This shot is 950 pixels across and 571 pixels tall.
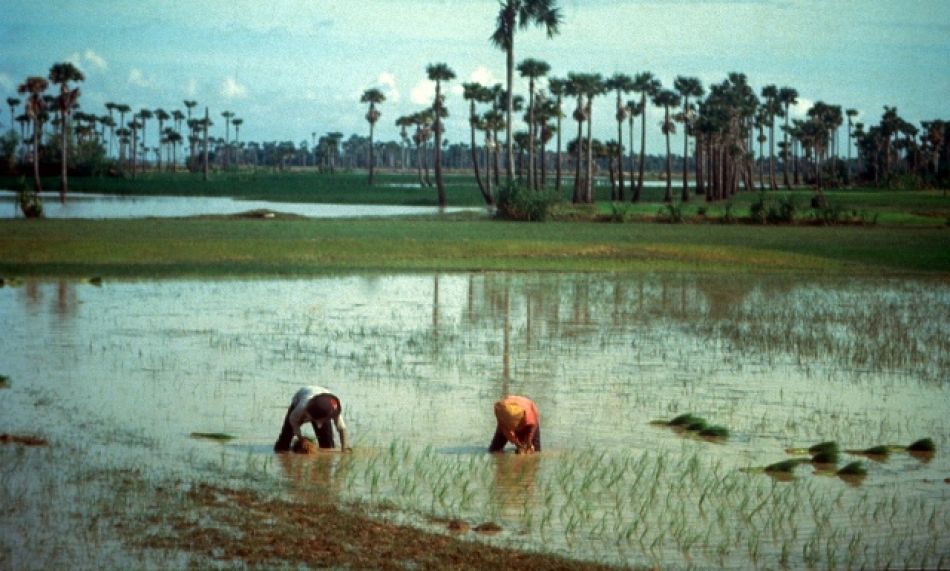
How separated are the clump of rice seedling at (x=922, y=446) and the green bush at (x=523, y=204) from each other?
46556 millimetres

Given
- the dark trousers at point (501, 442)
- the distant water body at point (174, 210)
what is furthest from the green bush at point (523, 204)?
the dark trousers at point (501, 442)

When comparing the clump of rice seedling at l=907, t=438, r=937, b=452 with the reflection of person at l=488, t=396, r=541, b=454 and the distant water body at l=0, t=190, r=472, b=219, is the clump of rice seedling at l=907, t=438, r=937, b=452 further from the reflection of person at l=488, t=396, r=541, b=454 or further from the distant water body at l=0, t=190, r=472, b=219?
the distant water body at l=0, t=190, r=472, b=219

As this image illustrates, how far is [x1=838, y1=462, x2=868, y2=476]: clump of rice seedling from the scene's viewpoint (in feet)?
36.9

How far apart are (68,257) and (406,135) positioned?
14665cm

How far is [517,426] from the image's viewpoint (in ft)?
38.4

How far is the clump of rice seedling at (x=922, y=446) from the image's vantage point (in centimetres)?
1227

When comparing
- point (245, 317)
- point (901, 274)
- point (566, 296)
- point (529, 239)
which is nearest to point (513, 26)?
point (529, 239)

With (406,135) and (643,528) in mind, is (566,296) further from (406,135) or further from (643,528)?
(406,135)

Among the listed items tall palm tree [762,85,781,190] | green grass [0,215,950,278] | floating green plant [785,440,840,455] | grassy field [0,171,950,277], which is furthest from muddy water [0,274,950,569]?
tall palm tree [762,85,781,190]

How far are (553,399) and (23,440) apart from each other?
6.07 m

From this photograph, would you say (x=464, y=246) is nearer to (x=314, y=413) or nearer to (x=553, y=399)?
(x=553, y=399)

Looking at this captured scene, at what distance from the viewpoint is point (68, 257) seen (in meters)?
34.7

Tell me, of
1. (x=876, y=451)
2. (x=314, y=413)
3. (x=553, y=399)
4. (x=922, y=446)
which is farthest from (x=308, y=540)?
(x=553, y=399)

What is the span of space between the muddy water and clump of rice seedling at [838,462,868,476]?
0.46 ft
